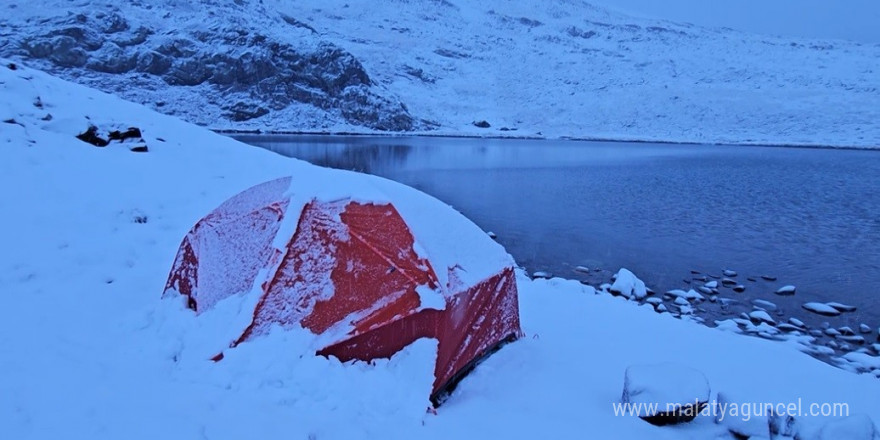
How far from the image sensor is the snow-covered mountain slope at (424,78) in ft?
133

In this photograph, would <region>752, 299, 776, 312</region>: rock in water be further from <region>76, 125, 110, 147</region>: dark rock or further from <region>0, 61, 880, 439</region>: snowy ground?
<region>76, 125, 110, 147</region>: dark rock

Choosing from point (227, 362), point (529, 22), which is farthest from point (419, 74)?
point (227, 362)

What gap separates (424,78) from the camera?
60.5 meters

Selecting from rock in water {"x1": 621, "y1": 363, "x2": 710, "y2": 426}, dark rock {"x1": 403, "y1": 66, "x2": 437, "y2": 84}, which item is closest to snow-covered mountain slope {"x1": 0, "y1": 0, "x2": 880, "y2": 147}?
dark rock {"x1": 403, "y1": 66, "x2": 437, "y2": 84}

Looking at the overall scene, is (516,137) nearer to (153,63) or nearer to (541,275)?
(153,63)

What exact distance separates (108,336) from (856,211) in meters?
16.7

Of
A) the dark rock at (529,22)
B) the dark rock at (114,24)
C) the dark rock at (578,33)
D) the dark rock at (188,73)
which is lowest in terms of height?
the dark rock at (188,73)

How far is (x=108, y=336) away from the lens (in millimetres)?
3475

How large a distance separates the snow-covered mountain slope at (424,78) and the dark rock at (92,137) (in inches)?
1357

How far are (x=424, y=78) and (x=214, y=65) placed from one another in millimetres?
25256

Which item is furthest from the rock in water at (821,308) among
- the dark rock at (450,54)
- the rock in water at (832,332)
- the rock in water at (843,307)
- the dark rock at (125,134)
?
the dark rock at (450,54)

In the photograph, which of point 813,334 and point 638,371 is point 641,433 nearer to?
point 638,371

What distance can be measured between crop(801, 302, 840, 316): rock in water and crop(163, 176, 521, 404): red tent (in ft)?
17.3

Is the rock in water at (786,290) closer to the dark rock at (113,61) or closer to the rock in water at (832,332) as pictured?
the rock in water at (832,332)
